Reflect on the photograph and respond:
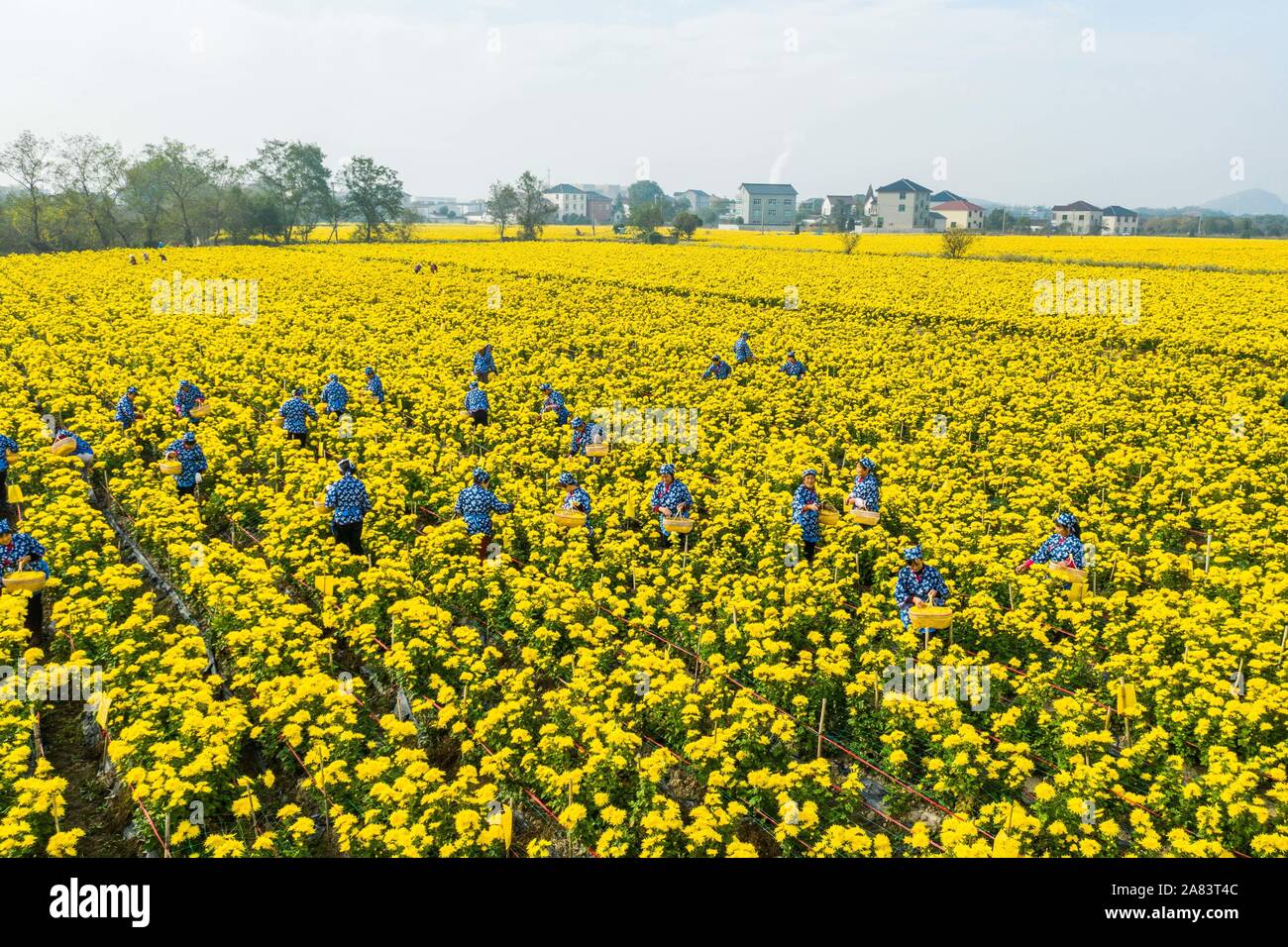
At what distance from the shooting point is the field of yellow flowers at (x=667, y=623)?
27.6 feet

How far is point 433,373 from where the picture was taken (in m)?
26.3

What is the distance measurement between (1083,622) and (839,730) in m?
4.07

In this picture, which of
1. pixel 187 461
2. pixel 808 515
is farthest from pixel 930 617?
pixel 187 461

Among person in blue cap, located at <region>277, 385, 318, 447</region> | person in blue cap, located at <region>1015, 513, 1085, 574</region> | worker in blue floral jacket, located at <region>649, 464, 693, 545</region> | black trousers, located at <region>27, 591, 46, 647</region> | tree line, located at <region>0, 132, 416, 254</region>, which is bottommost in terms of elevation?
black trousers, located at <region>27, 591, 46, 647</region>

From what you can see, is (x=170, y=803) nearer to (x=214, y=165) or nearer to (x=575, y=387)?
(x=575, y=387)

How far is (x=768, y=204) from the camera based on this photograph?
595ft

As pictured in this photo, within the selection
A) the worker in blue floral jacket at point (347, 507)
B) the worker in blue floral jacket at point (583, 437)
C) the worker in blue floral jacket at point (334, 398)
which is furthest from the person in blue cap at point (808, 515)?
the worker in blue floral jacket at point (334, 398)

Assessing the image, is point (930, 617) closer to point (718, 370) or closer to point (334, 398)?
point (334, 398)

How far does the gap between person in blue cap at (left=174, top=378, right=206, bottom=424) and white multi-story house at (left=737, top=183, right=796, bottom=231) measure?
169340 millimetres

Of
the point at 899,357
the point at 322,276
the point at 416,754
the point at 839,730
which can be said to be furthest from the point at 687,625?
the point at 322,276

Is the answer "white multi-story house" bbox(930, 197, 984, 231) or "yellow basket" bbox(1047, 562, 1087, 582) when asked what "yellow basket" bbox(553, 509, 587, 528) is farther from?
"white multi-story house" bbox(930, 197, 984, 231)

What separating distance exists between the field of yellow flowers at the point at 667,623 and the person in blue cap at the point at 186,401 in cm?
65

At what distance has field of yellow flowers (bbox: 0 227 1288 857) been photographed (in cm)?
841

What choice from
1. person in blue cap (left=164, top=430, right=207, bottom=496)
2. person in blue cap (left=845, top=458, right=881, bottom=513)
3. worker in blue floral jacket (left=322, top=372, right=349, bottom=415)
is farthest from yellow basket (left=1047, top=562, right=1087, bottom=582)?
worker in blue floral jacket (left=322, top=372, right=349, bottom=415)
